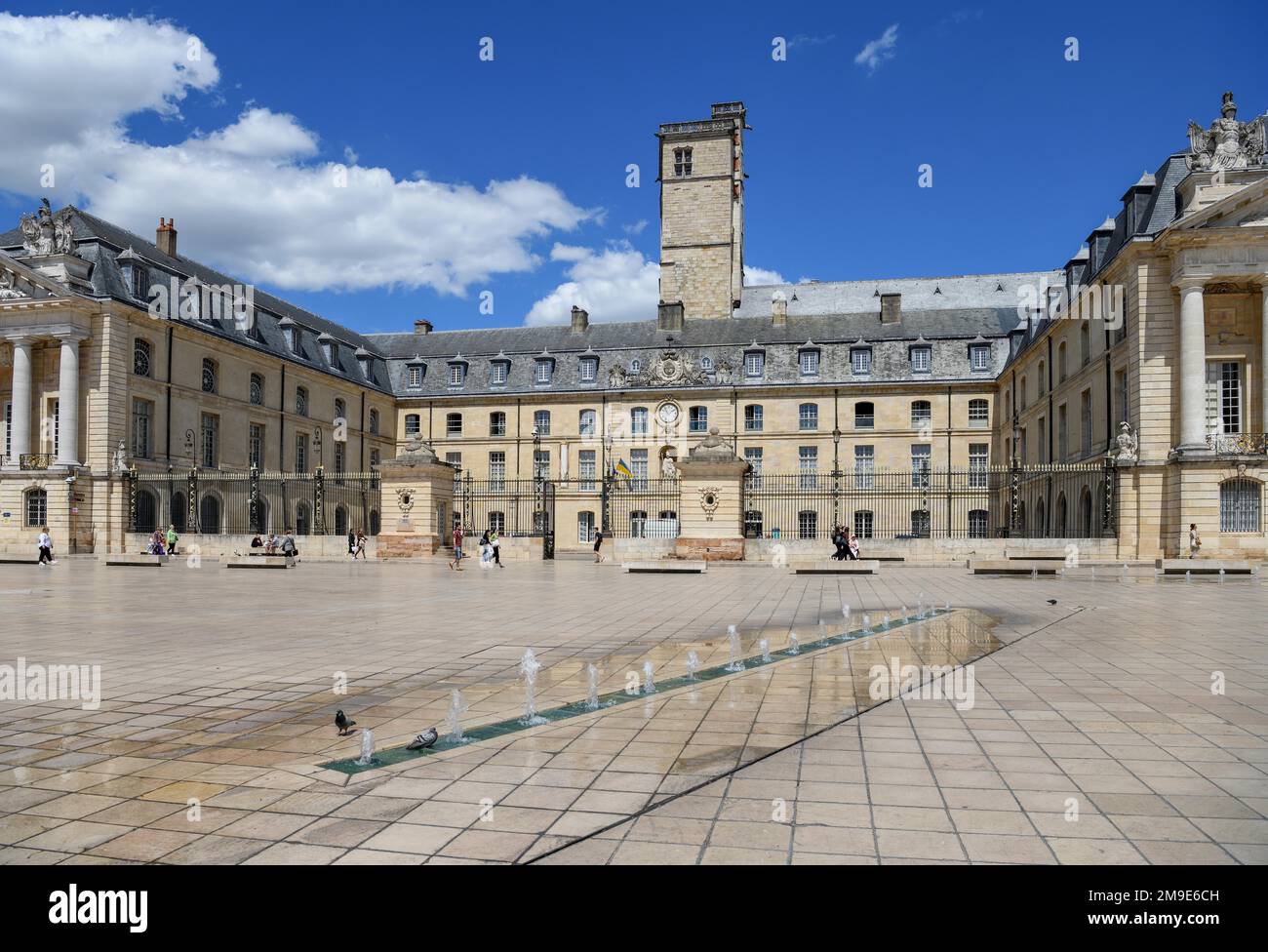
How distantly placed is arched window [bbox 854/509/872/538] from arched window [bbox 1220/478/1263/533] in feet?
64.5

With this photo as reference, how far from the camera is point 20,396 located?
3750cm

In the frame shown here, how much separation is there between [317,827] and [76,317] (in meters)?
39.1

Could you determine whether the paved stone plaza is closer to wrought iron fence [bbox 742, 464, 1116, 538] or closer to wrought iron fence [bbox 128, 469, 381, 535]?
wrought iron fence [bbox 128, 469, 381, 535]

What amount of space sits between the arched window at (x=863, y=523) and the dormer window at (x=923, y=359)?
31.6 ft

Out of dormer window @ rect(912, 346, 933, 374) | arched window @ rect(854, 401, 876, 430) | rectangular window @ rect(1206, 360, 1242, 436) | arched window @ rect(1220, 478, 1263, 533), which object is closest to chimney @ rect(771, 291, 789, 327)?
arched window @ rect(854, 401, 876, 430)

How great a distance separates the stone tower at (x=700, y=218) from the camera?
60156mm

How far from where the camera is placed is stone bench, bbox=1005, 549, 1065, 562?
27094 mm

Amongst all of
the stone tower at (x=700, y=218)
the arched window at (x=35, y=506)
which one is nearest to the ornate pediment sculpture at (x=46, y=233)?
the arched window at (x=35, y=506)

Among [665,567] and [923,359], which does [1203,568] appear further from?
[923,359]

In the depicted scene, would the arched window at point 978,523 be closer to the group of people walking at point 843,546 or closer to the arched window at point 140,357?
the group of people walking at point 843,546

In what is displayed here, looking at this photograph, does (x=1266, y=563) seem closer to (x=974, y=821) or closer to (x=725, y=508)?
(x=725, y=508)
